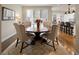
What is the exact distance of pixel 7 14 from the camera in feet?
8.21

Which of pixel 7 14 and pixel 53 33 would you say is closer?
pixel 7 14

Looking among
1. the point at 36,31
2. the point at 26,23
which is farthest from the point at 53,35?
the point at 26,23

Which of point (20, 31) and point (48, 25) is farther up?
point (48, 25)

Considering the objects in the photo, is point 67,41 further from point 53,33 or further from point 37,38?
point 37,38

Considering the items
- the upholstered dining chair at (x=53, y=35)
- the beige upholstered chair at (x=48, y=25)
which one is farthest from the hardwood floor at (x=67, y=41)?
the beige upholstered chair at (x=48, y=25)

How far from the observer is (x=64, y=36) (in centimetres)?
284

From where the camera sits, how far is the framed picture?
95.1 inches

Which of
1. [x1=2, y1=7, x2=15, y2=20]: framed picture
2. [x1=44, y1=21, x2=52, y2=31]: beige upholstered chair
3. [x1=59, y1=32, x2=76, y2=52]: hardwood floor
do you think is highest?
[x1=2, y1=7, x2=15, y2=20]: framed picture

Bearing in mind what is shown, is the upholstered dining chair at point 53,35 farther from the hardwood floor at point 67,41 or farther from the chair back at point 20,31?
the chair back at point 20,31

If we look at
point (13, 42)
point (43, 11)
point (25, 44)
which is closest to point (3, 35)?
point (13, 42)

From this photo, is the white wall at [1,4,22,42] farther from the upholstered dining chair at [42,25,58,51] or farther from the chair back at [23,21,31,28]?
the upholstered dining chair at [42,25,58,51]

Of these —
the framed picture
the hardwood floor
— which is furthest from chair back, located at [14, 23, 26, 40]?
the hardwood floor

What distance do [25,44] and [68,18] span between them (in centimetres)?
101
